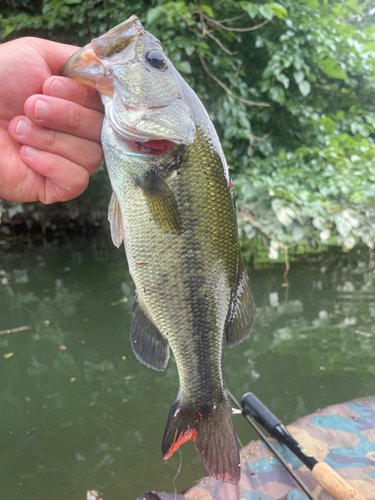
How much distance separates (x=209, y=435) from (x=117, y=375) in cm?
241

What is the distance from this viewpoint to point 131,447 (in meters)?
2.68

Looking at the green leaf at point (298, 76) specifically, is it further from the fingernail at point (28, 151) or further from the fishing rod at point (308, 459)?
the fingernail at point (28, 151)

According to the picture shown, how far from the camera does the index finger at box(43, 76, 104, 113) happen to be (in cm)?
108

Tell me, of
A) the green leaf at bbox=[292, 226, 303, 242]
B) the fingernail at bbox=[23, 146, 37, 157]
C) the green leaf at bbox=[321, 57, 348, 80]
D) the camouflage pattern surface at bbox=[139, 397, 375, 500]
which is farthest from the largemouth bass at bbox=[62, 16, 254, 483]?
the green leaf at bbox=[321, 57, 348, 80]

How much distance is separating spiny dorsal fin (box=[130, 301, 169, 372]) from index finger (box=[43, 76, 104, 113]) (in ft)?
2.20

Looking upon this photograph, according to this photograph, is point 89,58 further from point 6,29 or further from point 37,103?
point 6,29

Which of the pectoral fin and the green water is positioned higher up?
the pectoral fin

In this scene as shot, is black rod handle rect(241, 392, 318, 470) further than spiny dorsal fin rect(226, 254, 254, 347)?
Yes

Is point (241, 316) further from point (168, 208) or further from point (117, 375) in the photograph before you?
point (117, 375)

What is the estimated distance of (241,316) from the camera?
1.22 m

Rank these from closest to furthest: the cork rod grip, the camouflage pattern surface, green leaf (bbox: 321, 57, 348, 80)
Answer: the cork rod grip → the camouflage pattern surface → green leaf (bbox: 321, 57, 348, 80)

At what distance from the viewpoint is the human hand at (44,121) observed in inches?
43.3

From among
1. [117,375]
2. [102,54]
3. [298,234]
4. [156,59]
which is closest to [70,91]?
[102,54]

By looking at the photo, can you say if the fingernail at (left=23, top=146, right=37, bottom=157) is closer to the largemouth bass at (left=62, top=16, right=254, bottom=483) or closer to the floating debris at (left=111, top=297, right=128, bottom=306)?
the largemouth bass at (left=62, top=16, right=254, bottom=483)
